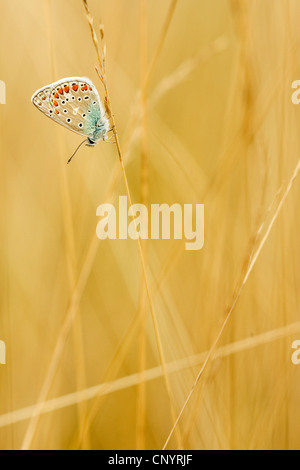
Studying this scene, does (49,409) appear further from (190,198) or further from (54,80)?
(54,80)

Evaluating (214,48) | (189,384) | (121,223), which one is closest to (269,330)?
(189,384)
